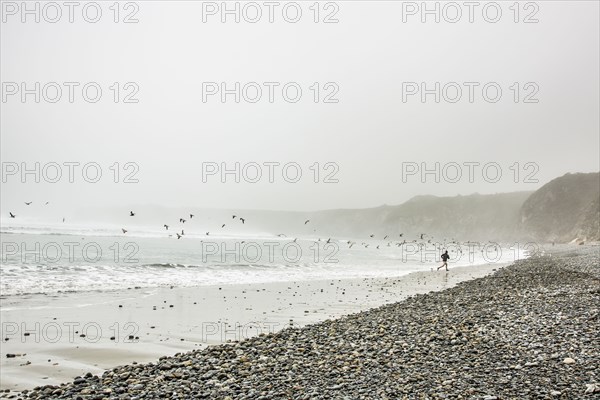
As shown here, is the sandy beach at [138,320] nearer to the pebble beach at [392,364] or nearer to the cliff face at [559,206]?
the pebble beach at [392,364]

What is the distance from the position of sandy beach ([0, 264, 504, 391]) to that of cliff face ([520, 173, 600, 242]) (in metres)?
116

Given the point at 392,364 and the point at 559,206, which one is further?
the point at 559,206

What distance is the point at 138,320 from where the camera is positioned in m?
15.7

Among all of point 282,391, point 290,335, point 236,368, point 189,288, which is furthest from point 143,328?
point 189,288

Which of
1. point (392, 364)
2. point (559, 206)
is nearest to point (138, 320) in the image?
point (392, 364)

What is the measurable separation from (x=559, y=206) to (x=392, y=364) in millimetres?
149228

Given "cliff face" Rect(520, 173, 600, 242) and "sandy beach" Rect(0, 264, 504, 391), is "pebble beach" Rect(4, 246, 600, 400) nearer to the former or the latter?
"sandy beach" Rect(0, 264, 504, 391)

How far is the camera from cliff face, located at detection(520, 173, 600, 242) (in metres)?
126

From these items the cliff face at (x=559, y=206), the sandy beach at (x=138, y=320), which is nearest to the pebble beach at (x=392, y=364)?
the sandy beach at (x=138, y=320)

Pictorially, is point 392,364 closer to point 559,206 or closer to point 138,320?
point 138,320

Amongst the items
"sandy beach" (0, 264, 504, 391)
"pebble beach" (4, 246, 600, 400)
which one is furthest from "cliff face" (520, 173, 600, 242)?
"pebble beach" (4, 246, 600, 400)

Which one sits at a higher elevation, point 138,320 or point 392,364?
point 392,364

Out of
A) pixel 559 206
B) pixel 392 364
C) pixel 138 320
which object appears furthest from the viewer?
pixel 559 206

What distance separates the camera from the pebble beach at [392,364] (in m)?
7.61
